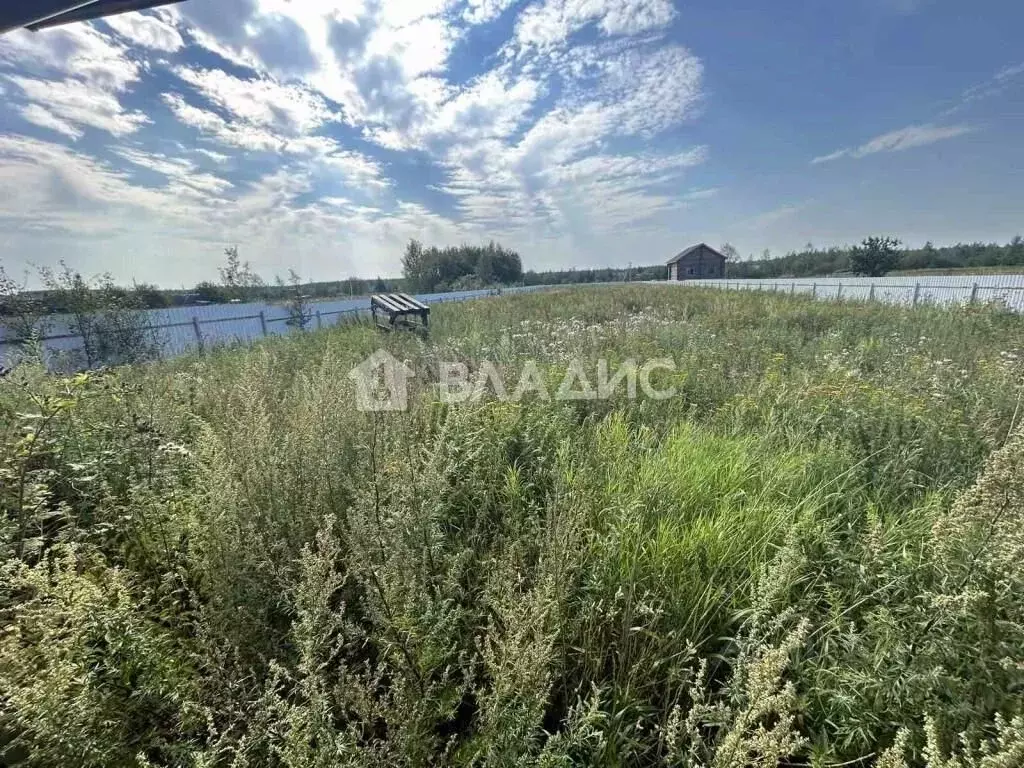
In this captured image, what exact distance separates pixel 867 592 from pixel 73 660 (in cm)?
283

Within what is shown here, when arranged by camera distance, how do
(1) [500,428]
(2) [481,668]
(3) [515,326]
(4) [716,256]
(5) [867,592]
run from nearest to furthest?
(2) [481,668], (5) [867,592], (1) [500,428], (3) [515,326], (4) [716,256]

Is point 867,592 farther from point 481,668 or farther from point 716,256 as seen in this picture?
point 716,256

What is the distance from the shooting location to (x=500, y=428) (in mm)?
2840

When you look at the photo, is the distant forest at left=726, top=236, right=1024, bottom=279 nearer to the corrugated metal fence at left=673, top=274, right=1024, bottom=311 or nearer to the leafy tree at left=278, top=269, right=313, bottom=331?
the corrugated metal fence at left=673, top=274, right=1024, bottom=311

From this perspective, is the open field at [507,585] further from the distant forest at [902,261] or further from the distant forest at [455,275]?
the distant forest at [902,261]

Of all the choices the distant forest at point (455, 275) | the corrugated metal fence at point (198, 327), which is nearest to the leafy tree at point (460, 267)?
the distant forest at point (455, 275)

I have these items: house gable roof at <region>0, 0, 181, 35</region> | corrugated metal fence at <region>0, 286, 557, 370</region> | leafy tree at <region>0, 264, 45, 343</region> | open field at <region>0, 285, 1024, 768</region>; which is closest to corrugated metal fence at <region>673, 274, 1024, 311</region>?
open field at <region>0, 285, 1024, 768</region>

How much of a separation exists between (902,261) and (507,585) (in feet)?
200

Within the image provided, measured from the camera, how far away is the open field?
108cm

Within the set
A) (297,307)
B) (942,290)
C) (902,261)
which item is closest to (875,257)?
(902,261)

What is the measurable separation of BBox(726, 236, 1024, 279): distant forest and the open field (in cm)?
4949

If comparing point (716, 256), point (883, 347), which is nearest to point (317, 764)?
point (883, 347)

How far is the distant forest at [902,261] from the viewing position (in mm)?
38094

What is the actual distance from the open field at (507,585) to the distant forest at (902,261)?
49.5 m
